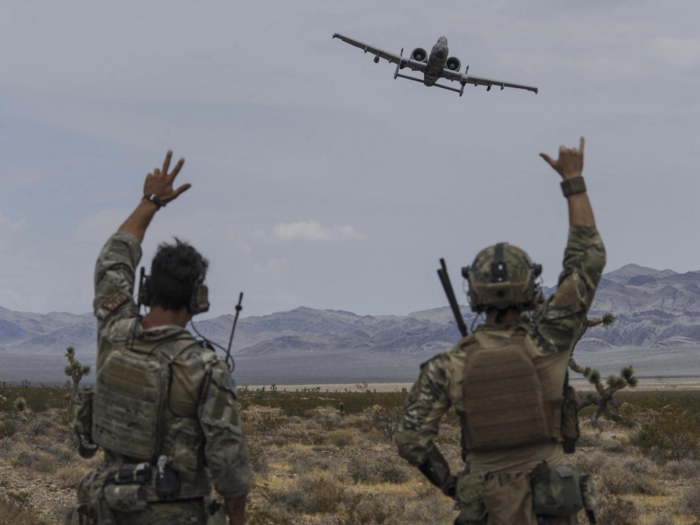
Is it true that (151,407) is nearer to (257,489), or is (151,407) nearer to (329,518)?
(329,518)

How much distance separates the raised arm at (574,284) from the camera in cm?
376

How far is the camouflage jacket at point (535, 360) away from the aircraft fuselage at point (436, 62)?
32.9 metres

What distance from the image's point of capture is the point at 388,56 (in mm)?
38938

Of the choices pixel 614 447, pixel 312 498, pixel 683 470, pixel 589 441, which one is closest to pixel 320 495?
pixel 312 498

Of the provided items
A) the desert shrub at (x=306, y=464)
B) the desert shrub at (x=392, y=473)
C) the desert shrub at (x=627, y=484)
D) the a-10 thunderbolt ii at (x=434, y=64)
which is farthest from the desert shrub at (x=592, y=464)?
the a-10 thunderbolt ii at (x=434, y=64)

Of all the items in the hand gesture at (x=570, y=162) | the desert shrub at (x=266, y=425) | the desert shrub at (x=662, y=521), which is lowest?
the desert shrub at (x=266, y=425)

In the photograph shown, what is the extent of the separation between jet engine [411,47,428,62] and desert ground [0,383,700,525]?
17.4 metres

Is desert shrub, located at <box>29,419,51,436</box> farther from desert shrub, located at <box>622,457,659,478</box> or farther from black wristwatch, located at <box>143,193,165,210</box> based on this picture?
black wristwatch, located at <box>143,193,165,210</box>

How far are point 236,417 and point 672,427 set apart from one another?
17.2 metres

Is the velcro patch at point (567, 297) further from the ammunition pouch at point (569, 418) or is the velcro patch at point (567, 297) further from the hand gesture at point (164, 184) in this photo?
the hand gesture at point (164, 184)

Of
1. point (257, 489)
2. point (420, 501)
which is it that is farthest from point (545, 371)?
point (257, 489)

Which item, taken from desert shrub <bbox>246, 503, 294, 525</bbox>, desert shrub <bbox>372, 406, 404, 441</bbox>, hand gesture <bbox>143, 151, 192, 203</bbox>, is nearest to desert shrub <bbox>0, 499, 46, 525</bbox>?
desert shrub <bbox>246, 503, 294, 525</bbox>

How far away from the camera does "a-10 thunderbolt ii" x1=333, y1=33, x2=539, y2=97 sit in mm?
35875

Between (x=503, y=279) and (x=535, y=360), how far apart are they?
1.28ft
